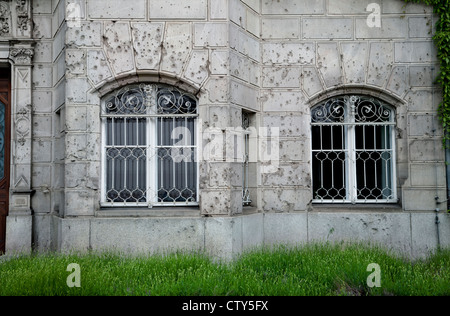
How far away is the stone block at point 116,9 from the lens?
20.5ft

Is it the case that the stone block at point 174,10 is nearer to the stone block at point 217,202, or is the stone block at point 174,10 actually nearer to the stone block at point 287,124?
the stone block at point 287,124

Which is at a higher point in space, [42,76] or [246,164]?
[42,76]

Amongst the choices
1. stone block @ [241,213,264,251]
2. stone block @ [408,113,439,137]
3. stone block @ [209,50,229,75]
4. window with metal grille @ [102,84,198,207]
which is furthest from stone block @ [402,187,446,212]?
stone block @ [209,50,229,75]

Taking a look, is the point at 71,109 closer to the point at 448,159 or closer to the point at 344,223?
the point at 344,223

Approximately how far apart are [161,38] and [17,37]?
254 centimetres

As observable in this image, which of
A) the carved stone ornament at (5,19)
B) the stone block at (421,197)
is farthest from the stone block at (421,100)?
the carved stone ornament at (5,19)

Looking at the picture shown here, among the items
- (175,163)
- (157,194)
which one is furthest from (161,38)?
(157,194)

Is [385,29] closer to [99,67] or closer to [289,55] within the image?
[289,55]

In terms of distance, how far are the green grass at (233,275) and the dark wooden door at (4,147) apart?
162 centimetres

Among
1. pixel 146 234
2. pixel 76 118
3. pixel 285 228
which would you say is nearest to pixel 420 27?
pixel 285 228

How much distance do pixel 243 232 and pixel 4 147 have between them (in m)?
4.19

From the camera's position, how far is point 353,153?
7.09m

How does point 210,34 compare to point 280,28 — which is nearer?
point 210,34

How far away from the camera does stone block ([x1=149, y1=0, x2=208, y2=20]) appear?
6.26m
